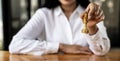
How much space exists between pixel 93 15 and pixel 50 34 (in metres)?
0.53

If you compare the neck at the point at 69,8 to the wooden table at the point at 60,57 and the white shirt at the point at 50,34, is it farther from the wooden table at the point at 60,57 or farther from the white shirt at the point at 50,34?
the wooden table at the point at 60,57

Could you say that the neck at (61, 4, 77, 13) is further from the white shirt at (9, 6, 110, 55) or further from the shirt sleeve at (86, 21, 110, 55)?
the shirt sleeve at (86, 21, 110, 55)

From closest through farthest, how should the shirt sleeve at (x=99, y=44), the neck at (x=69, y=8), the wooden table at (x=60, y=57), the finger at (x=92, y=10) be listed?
the finger at (x=92, y=10)
the wooden table at (x=60, y=57)
the shirt sleeve at (x=99, y=44)
the neck at (x=69, y=8)

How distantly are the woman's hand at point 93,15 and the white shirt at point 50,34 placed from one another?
0.17 m

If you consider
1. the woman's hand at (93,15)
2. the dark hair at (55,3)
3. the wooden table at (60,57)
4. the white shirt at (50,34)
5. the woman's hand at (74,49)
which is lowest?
the wooden table at (60,57)

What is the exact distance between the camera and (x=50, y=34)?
203cm

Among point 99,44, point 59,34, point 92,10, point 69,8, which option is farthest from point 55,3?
point 92,10

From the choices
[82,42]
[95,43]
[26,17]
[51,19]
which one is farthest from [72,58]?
[26,17]

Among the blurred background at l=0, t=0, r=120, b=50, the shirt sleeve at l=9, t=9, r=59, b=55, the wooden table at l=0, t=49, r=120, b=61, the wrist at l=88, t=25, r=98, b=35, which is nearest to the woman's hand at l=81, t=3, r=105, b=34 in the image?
the wrist at l=88, t=25, r=98, b=35

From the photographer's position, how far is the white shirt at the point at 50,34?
1842 millimetres

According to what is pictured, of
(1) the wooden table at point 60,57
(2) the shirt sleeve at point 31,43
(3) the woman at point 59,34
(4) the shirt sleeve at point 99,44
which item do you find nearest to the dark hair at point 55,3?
(3) the woman at point 59,34

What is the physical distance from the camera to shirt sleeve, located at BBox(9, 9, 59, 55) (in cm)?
184

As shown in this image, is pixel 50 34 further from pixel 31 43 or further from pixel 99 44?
pixel 99 44

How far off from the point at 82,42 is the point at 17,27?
2.40m
